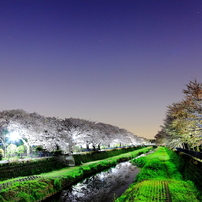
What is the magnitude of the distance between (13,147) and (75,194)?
38851 millimetres

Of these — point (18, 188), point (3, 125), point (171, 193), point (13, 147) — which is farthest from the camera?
point (13, 147)

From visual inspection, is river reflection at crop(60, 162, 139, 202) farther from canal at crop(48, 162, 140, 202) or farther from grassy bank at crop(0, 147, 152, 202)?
grassy bank at crop(0, 147, 152, 202)

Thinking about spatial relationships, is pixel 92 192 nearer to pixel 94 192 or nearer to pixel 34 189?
pixel 94 192

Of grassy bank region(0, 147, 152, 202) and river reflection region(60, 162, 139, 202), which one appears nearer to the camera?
grassy bank region(0, 147, 152, 202)

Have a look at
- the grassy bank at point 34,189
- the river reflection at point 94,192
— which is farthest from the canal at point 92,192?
the grassy bank at point 34,189

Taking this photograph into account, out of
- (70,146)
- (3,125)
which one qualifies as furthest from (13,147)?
(70,146)

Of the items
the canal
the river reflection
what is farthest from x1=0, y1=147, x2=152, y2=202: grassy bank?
the river reflection

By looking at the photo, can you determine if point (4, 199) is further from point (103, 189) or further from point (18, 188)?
point (103, 189)

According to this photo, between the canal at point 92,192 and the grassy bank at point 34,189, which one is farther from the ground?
the grassy bank at point 34,189

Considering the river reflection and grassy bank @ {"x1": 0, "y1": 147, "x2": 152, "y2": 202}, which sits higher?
grassy bank @ {"x1": 0, "y1": 147, "x2": 152, "y2": 202}

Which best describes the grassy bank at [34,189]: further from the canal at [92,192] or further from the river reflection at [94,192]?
the river reflection at [94,192]

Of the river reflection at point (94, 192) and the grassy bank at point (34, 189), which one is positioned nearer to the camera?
the grassy bank at point (34, 189)

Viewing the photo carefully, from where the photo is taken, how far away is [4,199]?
1598 cm

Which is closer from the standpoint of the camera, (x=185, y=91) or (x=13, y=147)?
(x=185, y=91)
